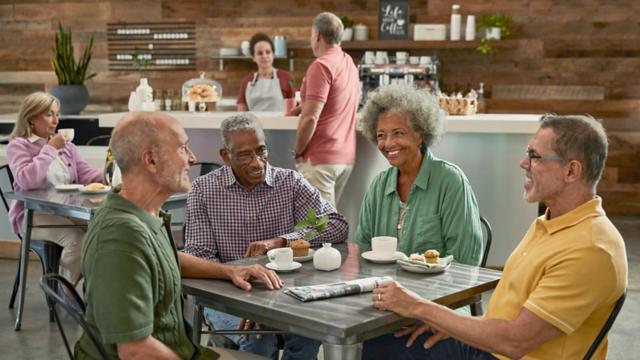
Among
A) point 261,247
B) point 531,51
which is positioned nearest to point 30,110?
point 261,247

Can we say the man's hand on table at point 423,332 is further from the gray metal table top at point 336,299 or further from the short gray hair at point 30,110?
the short gray hair at point 30,110

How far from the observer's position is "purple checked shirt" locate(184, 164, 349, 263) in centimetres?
293

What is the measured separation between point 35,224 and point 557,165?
3.05 m

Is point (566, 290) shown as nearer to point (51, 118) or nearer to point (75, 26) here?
point (51, 118)

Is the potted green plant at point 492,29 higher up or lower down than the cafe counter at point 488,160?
higher up

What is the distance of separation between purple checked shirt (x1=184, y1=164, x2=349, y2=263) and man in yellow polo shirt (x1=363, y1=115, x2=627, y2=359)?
0.91 m

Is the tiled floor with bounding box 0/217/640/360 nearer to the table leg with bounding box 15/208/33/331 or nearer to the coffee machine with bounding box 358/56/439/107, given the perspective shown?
the table leg with bounding box 15/208/33/331

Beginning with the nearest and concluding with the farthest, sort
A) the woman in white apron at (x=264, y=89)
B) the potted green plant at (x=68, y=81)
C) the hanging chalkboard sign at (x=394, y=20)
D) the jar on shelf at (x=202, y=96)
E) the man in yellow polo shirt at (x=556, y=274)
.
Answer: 1. the man in yellow polo shirt at (x=556, y=274)
2. the jar on shelf at (x=202, y=96)
3. the woman in white apron at (x=264, y=89)
4. the potted green plant at (x=68, y=81)
5. the hanging chalkboard sign at (x=394, y=20)

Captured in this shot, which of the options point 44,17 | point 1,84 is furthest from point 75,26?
point 1,84

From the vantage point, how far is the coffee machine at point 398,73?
7.12m

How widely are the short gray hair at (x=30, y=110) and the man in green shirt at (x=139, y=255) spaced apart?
8.23 ft

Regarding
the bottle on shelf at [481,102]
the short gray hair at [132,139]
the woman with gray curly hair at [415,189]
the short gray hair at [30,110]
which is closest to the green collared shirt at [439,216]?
the woman with gray curly hair at [415,189]

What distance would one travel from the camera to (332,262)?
2.46 metres

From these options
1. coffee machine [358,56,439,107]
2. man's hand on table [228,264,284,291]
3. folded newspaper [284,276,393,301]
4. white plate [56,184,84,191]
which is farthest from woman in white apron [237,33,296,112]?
folded newspaper [284,276,393,301]
